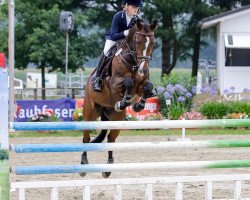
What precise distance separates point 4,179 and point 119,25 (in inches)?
Answer: 169

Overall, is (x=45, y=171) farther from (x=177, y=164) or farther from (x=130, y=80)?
(x=130, y=80)

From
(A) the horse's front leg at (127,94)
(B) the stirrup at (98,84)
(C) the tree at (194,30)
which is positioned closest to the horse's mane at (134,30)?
(A) the horse's front leg at (127,94)

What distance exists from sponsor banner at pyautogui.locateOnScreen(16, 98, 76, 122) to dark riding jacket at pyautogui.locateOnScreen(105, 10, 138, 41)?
12445 mm

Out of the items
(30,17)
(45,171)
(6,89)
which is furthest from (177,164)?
(30,17)

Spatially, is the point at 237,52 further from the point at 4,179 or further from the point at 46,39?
the point at 4,179

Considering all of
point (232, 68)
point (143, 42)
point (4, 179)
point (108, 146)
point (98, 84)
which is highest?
point (232, 68)

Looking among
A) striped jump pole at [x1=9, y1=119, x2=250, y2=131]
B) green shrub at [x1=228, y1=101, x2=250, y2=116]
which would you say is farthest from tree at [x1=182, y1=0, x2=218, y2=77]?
striped jump pole at [x1=9, y1=119, x2=250, y2=131]

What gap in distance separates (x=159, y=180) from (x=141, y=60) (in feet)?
9.23

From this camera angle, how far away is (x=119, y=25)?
10.6 meters

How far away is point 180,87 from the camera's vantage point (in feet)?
82.3

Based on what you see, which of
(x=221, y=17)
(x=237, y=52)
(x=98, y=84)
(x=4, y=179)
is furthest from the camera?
(x=237, y=52)

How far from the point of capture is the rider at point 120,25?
10.4 metres

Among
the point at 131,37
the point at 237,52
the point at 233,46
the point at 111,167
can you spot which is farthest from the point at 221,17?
the point at 111,167

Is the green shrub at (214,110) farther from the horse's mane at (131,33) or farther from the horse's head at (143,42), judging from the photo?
the horse's head at (143,42)
